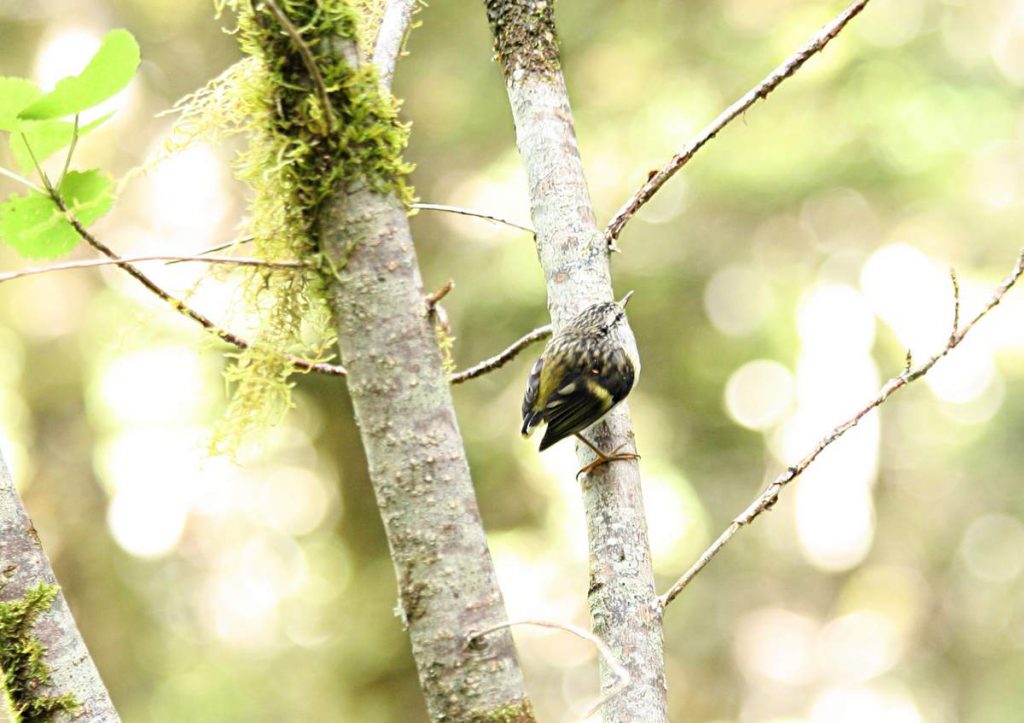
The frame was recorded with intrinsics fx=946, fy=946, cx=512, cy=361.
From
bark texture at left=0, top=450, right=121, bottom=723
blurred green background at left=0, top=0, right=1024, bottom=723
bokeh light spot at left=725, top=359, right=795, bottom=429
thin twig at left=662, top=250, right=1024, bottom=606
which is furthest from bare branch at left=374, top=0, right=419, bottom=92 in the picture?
bokeh light spot at left=725, top=359, right=795, bottom=429

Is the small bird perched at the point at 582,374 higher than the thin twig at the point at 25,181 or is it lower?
higher

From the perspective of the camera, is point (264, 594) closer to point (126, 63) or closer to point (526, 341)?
point (526, 341)

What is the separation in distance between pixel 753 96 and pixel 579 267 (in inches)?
20.5

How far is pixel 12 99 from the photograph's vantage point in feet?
4.22

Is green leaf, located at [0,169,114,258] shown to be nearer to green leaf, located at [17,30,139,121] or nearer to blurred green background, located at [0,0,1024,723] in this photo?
green leaf, located at [17,30,139,121]

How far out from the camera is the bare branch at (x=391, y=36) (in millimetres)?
1669

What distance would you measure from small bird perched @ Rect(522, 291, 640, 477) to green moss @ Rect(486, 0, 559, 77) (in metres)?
0.60

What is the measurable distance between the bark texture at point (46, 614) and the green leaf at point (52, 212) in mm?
350

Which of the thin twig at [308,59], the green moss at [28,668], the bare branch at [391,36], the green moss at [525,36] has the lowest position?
the green moss at [28,668]

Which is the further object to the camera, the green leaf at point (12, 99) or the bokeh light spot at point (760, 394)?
the bokeh light spot at point (760, 394)

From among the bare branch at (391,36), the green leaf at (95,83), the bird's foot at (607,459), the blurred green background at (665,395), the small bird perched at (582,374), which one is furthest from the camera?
the blurred green background at (665,395)

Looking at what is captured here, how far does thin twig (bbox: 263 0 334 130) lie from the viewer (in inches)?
50.1

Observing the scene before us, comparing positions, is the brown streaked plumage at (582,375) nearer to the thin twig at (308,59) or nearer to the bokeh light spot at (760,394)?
the thin twig at (308,59)

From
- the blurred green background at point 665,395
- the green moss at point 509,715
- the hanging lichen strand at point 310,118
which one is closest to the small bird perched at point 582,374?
the hanging lichen strand at point 310,118
